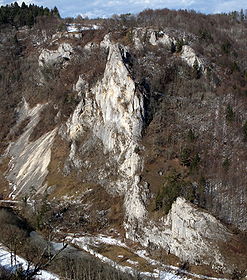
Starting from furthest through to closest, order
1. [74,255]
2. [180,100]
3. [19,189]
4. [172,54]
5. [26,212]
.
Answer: [172,54] → [19,189] → [180,100] → [26,212] → [74,255]

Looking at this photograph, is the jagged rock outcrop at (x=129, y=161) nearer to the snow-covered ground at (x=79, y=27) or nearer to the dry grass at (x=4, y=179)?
the dry grass at (x=4, y=179)

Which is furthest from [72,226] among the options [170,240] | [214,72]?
[214,72]

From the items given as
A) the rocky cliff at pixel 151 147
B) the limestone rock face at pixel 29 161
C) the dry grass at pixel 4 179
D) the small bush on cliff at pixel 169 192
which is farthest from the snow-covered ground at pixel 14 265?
the dry grass at pixel 4 179

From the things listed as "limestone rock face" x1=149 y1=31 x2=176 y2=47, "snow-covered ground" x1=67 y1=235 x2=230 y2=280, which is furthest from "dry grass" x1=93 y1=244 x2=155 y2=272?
"limestone rock face" x1=149 y1=31 x2=176 y2=47

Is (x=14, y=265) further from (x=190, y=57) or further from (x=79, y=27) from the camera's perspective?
(x=79, y=27)

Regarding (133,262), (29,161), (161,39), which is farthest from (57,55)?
(133,262)

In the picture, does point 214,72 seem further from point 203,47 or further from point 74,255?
point 74,255

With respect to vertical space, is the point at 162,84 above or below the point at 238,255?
above

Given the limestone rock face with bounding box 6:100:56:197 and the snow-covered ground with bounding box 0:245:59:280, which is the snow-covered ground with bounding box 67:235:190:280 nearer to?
the snow-covered ground with bounding box 0:245:59:280
